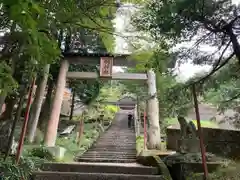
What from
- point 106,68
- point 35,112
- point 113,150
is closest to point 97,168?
point 113,150

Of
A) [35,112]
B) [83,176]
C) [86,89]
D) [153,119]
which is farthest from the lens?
[86,89]

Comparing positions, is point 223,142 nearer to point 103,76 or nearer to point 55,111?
point 103,76

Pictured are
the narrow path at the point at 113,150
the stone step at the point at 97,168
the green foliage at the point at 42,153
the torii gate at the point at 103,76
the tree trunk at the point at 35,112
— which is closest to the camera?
the stone step at the point at 97,168

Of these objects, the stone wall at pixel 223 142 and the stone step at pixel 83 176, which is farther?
the stone step at pixel 83 176

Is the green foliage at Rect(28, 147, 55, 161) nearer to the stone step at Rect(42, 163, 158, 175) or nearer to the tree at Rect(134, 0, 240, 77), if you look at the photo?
the stone step at Rect(42, 163, 158, 175)

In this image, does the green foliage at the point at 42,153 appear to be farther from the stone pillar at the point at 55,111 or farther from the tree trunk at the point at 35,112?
the tree trunk at the point at 35,112

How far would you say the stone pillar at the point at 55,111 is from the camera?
8388 millimetres

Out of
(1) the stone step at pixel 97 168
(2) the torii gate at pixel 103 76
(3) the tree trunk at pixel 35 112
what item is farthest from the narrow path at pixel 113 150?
(1) the stone step at pixel 97 168

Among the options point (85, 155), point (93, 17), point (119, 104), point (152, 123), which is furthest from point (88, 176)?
point (119, 104)

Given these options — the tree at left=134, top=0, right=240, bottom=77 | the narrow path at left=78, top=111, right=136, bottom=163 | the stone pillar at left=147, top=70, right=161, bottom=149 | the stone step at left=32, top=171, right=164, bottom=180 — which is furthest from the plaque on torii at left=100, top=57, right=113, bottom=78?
the tree at left=134, top=0, right=240, bottom=77

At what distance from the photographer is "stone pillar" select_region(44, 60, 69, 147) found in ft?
27.5

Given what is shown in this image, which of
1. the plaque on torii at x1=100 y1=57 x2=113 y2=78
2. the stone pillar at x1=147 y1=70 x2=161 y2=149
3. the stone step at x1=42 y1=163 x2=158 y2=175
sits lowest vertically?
the stone step at x1=42 y1=163 x2=158 y2=175

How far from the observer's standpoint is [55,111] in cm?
895

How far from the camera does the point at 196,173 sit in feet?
10.7
